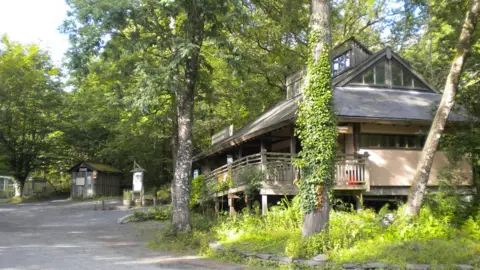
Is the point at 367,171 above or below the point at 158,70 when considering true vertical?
below

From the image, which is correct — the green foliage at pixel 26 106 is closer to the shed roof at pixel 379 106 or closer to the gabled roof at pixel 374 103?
the gabled roof at pixel 374 103

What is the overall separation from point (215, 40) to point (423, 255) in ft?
31.1

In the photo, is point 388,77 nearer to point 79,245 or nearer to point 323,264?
point 323,264

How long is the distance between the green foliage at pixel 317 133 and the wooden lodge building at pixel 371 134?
2.70 metres

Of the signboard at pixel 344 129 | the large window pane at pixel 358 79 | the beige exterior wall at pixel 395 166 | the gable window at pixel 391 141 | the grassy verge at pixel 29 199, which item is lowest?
the grassy verge at pixel 29 199

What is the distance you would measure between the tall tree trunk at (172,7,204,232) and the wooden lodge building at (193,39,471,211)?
7.97 feet

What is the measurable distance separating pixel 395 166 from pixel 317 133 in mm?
6844

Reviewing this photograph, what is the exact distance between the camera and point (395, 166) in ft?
54.3

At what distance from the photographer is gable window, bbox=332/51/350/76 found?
21297 mm

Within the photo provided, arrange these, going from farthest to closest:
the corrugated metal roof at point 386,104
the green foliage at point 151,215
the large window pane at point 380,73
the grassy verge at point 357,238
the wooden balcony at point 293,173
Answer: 1. the green foliage at point 151,215
2. the large window pane at point 380,73
3. the corrugated metal roof at point 386,104
4. the wooden balcony at point 293,173
5. the grassy verge at point 357,238

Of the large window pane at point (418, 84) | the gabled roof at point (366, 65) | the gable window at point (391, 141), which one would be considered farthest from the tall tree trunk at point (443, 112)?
the large window pane at point (418, 84)

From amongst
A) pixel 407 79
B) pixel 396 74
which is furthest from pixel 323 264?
pixel 407 79

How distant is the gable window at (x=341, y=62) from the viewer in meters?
21.3

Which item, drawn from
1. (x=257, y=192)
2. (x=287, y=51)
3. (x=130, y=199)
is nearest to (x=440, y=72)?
(x=287, y=51)
